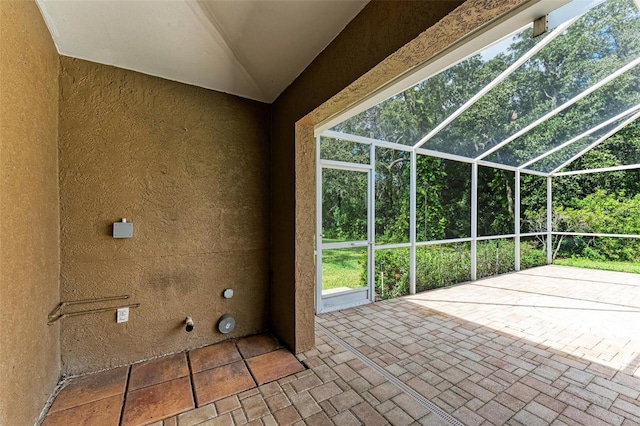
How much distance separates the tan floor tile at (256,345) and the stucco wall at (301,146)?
0.13 metres

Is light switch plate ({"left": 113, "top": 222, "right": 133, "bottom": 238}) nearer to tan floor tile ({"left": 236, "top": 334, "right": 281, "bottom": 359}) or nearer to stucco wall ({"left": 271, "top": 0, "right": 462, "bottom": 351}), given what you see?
stucco wall ({"left": 271, "top": 0, "right": 462, "bottom": 351})

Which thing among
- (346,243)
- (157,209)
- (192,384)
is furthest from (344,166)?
(192,384)

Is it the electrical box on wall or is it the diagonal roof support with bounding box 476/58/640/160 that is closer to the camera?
the electrical box on wall

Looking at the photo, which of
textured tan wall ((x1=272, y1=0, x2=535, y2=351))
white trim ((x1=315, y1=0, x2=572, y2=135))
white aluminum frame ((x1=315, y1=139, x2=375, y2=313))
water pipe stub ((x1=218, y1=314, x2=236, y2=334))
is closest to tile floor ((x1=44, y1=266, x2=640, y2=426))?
water pipe stub ((x1=218, y1=314, x2=236, y2=334))

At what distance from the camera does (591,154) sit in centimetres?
579

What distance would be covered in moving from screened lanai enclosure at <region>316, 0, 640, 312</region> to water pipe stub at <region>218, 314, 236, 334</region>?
4.11 ft

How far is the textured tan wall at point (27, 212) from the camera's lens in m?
1.31

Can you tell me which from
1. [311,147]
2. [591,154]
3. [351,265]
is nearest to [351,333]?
[351,265]

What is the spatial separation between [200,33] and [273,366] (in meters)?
2.78

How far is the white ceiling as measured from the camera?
1.71m

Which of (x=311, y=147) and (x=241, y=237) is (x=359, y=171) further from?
(x=241, y=237)

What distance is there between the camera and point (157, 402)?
6.05 ft

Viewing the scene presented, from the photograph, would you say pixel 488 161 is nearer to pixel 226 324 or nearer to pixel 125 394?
pixel 226 324

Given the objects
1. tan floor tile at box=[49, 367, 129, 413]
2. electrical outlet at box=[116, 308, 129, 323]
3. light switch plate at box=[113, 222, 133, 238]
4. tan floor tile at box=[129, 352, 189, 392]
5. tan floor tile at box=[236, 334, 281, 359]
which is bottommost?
tan floor tile at box=[236, 334, 281, 359]
